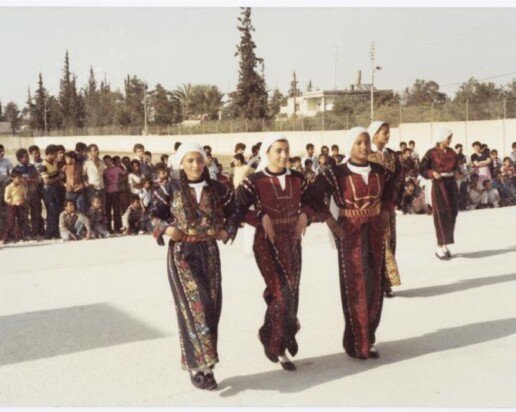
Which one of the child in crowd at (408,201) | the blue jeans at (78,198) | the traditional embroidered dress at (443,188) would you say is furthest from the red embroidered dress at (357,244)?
the child in crowd at (408,201)

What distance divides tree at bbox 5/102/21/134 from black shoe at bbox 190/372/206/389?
312ft

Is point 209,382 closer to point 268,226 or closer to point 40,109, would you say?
point 268,226

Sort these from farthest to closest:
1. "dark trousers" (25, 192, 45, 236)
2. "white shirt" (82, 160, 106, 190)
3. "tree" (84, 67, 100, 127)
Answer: "tree" (84, 67, 100, 127) < "white shirt" (82, 160, 106, 190) < "dark trousers" (25, 192, 45, 236)

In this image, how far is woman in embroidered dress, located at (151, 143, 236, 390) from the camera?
4926 mm

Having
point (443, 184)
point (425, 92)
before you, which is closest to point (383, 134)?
point (443, 184)

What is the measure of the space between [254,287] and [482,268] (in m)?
2.95

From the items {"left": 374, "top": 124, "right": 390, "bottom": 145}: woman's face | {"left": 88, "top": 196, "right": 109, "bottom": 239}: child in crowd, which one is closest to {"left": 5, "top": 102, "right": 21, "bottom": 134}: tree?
{"left": 88, "top": 196, "right": 109, "bottom": 239}: child in crowd

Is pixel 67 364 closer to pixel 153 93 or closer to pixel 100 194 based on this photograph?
pixel 100 194

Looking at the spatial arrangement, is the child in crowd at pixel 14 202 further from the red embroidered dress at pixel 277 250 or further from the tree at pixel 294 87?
the tree at pixel 294 87

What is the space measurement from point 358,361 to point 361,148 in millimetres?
1612

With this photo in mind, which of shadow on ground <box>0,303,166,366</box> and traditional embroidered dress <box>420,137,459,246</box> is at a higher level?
traditional embroidered dress <box>420,137,459,246</box>

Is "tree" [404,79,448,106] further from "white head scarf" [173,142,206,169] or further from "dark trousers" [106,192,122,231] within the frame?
"white head scarf" [173,142,206,169]

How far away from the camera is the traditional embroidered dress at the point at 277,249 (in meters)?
5.32
